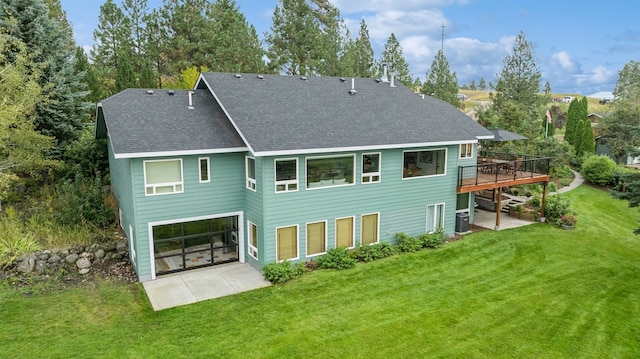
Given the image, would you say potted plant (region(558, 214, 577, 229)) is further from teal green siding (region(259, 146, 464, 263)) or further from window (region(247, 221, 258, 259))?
window (region(247, 221, 258, 259))

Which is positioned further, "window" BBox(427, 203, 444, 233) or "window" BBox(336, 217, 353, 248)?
"window" BBox(427, 203, 444, 233)

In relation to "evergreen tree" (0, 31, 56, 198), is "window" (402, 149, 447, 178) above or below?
below

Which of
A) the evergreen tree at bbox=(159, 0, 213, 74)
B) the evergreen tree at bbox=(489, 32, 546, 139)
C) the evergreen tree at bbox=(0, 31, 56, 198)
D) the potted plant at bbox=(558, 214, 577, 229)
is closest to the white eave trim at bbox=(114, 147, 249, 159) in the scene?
the evergreen tree at bbox=(0, 31, 56, 198)

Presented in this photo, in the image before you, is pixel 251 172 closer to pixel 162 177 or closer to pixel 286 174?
pixel 286 174

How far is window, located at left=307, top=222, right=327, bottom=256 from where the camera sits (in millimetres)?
14008

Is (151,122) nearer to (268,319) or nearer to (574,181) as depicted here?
(268,319)

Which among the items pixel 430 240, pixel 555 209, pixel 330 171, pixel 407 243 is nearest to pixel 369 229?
pixel 407 243

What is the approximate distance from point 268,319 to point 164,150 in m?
5.74

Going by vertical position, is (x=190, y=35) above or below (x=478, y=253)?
above

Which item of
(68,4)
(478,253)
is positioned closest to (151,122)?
(478,253)

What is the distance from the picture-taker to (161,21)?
3303cm

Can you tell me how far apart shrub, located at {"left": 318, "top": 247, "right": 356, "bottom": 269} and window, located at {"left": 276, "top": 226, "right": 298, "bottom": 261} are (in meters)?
0.94

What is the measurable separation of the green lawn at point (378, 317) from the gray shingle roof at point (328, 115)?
4.35m

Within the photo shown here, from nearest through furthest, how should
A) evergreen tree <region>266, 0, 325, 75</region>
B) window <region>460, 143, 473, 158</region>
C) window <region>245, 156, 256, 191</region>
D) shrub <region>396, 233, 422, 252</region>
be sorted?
1. window <region>245, 156, 256, 191</region>
2. shrub <region>396, 233, 422, 252</region>
3. window <region>460, 143, 473, 158</region>
4. evergreen tree <region>266, 0, 325, 75</region>
